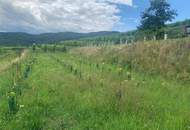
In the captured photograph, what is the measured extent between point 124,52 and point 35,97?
73.6 ft

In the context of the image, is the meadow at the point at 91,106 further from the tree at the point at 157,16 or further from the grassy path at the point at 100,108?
the tree at the point at 157,16

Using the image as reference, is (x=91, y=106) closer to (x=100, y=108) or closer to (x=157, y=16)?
(x=100, y=108)

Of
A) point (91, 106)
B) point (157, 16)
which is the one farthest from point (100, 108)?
point (157, 16)

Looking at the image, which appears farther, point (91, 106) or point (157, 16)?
point (157, 16)

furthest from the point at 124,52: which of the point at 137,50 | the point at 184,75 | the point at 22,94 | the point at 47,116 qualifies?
the point at 47,116

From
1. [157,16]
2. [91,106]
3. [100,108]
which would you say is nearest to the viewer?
[100,108]

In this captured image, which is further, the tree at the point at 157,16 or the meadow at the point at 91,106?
the tree at the point at 157,16

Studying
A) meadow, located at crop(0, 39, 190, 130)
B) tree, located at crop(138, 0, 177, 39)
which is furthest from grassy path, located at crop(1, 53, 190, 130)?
tree, located at crop(138, 0, 177, 39)

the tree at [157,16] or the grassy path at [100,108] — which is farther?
the tree at [157,16]

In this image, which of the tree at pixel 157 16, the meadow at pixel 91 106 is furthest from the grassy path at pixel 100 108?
the tree at pixel 157 16

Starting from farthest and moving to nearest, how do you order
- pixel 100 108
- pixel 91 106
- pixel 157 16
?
pixel 157 16
pixel 91 106
pixel 100 108

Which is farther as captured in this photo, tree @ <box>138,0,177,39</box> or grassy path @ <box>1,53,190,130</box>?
tree @ <box>138,0,177,39</box>

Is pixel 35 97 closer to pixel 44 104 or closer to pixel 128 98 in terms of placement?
pixel 44 104

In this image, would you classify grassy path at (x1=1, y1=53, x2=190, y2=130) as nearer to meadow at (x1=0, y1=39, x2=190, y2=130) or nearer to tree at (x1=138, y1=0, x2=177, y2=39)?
meadow at (x1=0, y1=39, x2=190, y2=130)
